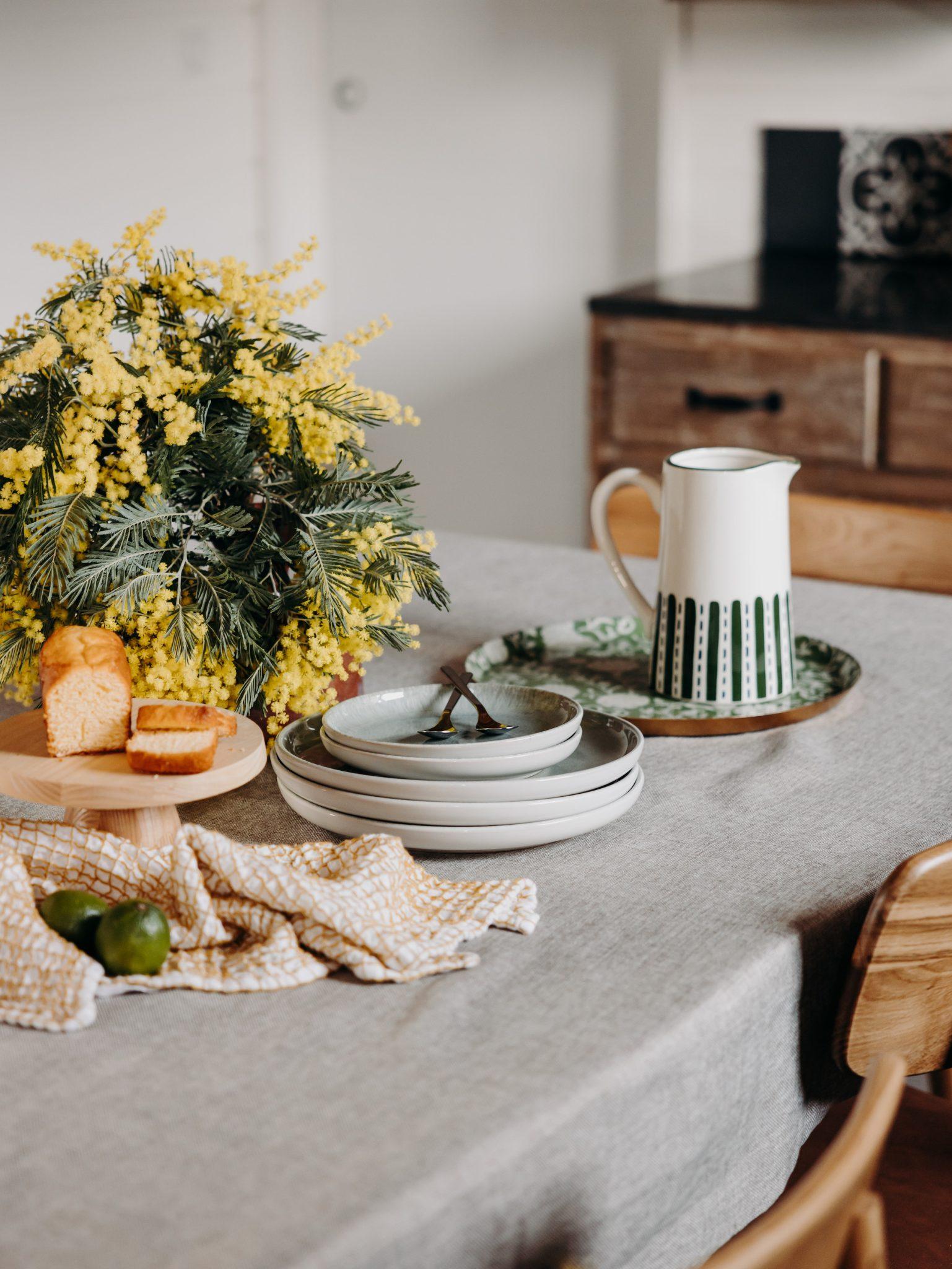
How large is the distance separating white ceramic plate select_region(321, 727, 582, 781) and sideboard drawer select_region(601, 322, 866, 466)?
1.88m

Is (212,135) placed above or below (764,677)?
above

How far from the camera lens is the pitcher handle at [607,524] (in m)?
1.22

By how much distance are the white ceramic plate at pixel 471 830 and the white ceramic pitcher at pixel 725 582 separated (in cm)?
26

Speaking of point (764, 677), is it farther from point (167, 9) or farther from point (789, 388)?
point (167, 9)

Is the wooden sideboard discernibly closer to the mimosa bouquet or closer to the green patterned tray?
the green patterned tray

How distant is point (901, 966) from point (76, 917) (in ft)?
1.52

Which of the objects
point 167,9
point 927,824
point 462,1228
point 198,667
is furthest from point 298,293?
point 167,9

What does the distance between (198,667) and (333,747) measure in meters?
0.14

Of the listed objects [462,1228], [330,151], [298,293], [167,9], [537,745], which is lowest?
[462,1228]

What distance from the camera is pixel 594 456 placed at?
9.53 ft

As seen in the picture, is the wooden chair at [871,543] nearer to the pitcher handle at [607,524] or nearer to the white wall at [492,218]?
the pitcher handle at [607,524]

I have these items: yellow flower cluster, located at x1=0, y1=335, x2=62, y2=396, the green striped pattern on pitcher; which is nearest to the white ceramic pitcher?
the green striped pattern on pitcher

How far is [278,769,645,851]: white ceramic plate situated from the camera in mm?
902

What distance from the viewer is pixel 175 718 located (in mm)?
860
